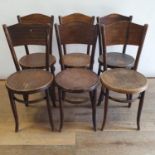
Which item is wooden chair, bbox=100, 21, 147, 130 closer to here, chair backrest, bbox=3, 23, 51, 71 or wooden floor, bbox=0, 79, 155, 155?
wooden floor, bbox=0, 79, 155, 155

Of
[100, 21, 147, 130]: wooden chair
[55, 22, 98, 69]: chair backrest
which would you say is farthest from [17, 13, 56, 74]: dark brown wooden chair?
[100, 21, 147, 130]: wooden chair

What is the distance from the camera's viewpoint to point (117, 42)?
2273 mm

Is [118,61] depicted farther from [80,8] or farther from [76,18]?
[80,8]

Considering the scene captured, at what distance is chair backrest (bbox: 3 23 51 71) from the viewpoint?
2.12 meters

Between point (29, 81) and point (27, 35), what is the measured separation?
46 centimetres

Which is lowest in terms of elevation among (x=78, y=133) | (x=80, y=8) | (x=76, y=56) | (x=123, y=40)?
(x=78, y=133)

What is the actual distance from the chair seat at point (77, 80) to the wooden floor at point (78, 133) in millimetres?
465

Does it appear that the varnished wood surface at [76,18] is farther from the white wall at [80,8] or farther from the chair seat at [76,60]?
the chair seat at [76,60]

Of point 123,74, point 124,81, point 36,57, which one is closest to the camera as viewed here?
point 124,81

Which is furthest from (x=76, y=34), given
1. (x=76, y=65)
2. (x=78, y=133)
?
(x=78, y=133)

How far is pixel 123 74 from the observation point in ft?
6.89

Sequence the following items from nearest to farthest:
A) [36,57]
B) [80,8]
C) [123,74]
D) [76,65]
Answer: [123,74] → [76,65] → [36,57] → [80,8]

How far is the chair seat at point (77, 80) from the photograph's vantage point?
1.95m

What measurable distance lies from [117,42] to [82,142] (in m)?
1.00
